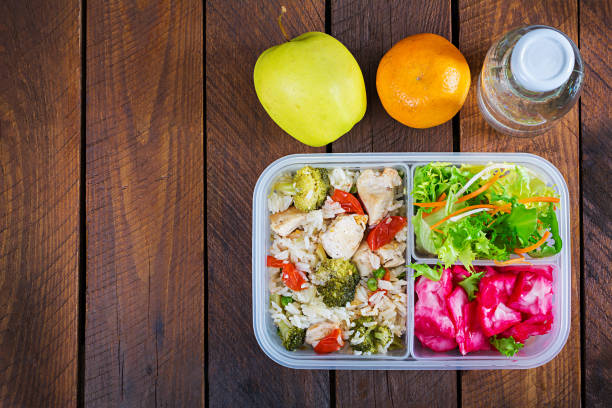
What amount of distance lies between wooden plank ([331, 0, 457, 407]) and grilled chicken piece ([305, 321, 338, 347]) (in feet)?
0.47

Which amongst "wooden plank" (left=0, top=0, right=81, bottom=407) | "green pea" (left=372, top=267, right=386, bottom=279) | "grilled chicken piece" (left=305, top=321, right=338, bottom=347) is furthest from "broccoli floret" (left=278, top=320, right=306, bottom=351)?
"wooden plank" (left=0, top=0, right=81, bottom=407)

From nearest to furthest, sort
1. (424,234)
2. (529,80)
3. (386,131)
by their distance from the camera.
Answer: (529,80), (424,234), (386,131)

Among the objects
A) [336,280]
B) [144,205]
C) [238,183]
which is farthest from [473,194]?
[144,205]

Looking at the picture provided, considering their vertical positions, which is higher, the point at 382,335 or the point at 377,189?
the point at 377,189

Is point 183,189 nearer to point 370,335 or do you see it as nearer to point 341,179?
point 341,179

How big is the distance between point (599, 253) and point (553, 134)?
0.33m

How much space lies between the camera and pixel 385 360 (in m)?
1.12

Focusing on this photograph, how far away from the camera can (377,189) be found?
1.10 metres

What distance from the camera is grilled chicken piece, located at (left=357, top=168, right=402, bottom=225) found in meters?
1.10

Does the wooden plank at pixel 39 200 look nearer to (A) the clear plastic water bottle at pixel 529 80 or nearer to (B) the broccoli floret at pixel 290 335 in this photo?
(B) the broccoli floret at pixel 290 335

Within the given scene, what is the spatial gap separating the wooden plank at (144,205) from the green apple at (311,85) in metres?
0.27

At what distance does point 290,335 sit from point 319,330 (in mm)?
72

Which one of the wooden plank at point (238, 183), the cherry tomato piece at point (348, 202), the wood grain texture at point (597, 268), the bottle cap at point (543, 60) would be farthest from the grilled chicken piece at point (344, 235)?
the wood grain texture at point (597, 268)

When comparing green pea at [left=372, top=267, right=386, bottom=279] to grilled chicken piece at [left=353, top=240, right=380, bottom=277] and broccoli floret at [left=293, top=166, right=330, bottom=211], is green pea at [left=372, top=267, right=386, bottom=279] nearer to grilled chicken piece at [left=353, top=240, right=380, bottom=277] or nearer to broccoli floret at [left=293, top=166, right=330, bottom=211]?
grilled chicken piece at [left=353, top=240, right=380, bottom=277]
